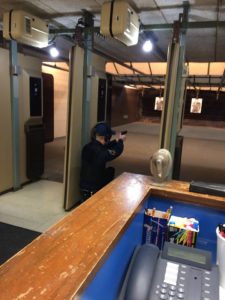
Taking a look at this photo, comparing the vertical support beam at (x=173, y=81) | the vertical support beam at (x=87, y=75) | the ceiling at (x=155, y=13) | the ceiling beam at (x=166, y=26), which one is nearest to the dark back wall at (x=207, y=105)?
the ceiling at (x=155, y=13)

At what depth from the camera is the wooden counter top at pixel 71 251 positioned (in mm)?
626

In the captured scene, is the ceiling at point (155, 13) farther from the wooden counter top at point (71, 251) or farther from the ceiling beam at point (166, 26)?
the wooden counter top at point (71, 251)

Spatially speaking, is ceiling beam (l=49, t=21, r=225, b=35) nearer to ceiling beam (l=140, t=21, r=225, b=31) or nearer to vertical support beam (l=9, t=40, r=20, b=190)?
ceiling beam (l=140, t=21, r=225, b=31)

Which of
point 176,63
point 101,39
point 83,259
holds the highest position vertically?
point 101,39

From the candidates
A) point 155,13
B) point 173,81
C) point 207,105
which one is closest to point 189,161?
point 173,81

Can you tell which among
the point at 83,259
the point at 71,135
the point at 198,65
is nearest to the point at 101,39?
the point at 71,135

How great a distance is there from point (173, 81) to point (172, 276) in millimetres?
2116

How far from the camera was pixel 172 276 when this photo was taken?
2.78 feet

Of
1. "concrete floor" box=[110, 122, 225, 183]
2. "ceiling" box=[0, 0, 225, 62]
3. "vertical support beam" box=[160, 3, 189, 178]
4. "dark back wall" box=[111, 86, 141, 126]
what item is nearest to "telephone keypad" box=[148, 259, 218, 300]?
"vertical support beam" box=[160, 3, 189, 178]

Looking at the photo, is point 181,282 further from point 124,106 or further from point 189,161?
point 124,106

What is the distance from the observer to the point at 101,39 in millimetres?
3922

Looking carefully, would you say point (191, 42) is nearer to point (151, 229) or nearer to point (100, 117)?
point (100, 117)

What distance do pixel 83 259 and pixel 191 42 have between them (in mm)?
3810

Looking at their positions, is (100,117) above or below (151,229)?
above
